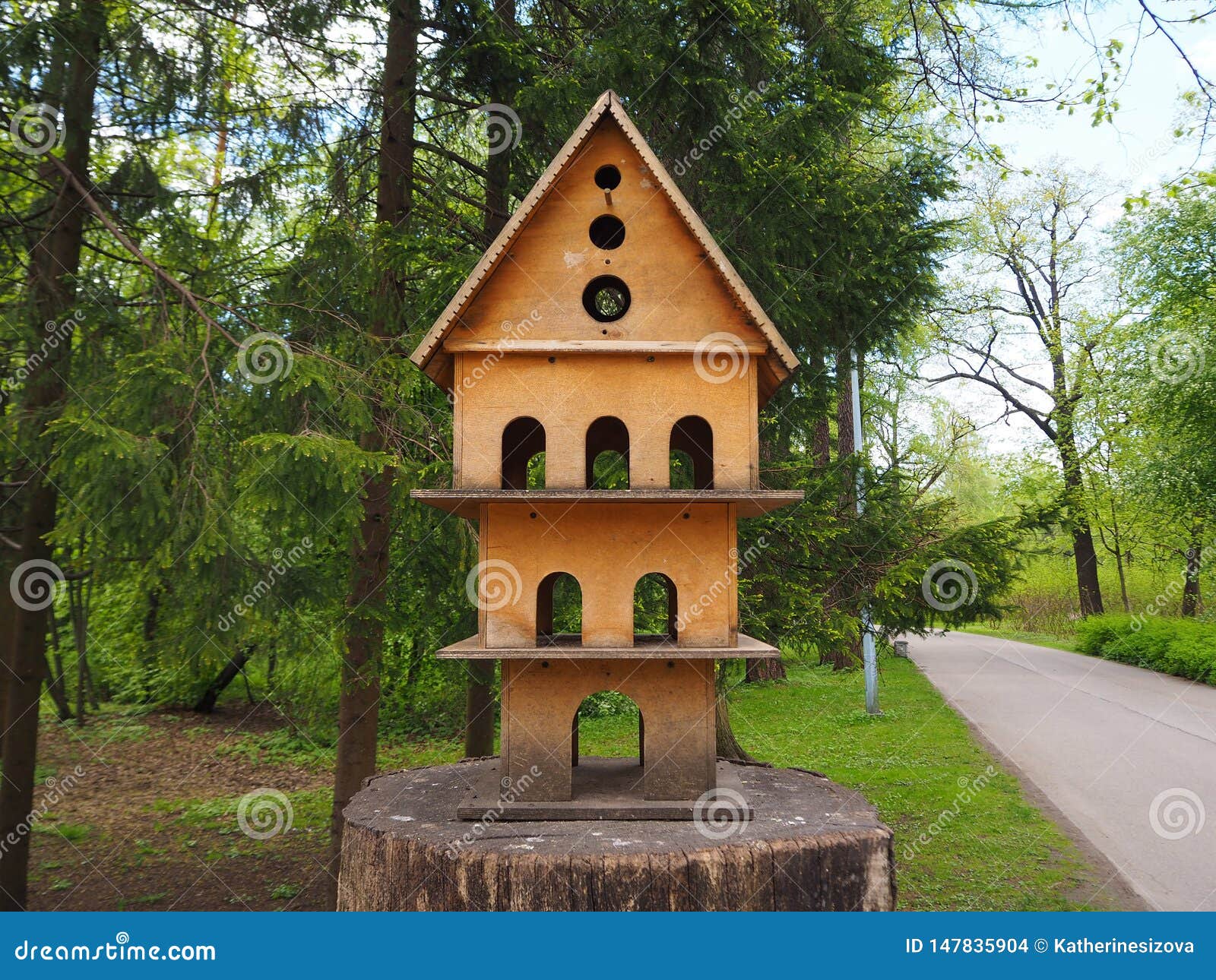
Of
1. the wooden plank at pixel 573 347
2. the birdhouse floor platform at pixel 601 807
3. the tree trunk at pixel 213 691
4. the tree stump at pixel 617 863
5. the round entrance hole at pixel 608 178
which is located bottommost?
the tree trunk at pixel 213 691

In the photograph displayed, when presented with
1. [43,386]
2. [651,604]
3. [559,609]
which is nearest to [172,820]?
[559,609]

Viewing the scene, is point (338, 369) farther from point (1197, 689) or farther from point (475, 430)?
point (1197, 689)

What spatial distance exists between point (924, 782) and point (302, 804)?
26.4 ft

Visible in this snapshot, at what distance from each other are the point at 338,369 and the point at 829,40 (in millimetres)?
5082

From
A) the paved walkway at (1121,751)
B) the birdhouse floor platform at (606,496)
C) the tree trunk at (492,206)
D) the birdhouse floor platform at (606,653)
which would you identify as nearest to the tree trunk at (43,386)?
the tree trunk at (492,206)

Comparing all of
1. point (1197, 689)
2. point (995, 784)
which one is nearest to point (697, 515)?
point (995, 784)

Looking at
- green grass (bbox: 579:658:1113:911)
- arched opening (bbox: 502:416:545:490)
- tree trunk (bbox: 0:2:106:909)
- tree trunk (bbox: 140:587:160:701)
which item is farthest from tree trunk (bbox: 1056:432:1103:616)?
tree trunk (bbox: 0:2:106:909)

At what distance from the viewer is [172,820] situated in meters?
10.8

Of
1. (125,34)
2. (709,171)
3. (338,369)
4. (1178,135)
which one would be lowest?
(338,369)

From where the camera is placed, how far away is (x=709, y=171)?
7.34 meters

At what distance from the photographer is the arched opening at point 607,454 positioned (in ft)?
18.5

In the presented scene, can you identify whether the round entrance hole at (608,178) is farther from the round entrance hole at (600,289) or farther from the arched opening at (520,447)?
the arched opening at (520,447)

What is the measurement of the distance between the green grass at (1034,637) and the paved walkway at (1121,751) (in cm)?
659

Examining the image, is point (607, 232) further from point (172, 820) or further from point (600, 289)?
point (172, 820)
